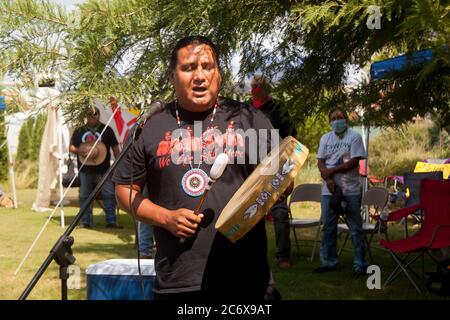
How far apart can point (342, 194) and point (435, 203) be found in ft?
2.87

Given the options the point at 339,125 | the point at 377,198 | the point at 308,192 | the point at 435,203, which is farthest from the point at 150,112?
the point at 308,192

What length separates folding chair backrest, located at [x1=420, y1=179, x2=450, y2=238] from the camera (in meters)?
6.47

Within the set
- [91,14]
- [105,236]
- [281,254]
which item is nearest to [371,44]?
[91,14]

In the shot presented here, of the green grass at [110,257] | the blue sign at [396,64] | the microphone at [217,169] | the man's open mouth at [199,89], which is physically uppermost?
the blue sign at [396,64]

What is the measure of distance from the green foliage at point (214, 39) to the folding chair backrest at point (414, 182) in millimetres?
5213

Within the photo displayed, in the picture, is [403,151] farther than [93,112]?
Yes

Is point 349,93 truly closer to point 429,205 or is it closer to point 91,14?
point 91,14

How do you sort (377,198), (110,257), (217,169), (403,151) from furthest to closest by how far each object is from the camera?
(403,151) → (110,257) → (377,198) → (217,169)

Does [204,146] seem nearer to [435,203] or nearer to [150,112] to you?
[150,112]

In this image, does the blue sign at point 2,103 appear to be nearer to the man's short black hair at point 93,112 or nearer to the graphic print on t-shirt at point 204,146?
the man's short black hair at point 93,112

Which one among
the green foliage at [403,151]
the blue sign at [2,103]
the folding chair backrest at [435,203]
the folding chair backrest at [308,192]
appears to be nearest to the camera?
the blue sign at [2,103]

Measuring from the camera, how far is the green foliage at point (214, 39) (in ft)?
10.00

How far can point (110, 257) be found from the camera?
7.81 metres

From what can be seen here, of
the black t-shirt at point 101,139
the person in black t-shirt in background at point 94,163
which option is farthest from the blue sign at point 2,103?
the black t-shirt at point 101,139
